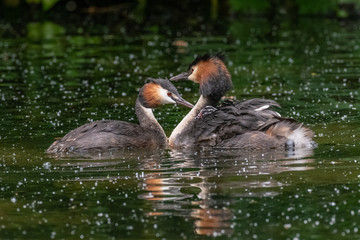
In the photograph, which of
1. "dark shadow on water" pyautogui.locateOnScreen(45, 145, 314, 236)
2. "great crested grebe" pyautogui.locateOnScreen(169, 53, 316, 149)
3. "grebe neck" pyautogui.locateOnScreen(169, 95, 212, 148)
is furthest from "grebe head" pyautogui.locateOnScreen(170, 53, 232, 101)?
"dark shadow on water" pyautogui.locateOnScreen(45, 145, 314, 236)

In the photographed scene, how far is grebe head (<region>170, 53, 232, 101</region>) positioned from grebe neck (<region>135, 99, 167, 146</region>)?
34.6 inches

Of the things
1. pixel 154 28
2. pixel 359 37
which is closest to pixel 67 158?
→ pixel 359 37

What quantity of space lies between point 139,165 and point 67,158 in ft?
3.79

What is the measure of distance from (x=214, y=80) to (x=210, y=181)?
3.44 meters

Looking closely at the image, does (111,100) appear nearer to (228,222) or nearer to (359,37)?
(228,222)

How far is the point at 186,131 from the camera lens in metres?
13.1

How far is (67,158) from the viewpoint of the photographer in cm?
1195

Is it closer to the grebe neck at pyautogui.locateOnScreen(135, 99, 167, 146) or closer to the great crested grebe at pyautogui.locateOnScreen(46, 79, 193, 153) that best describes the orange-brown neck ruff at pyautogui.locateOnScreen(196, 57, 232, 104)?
the great crested grebe at pyautogui.locateOnScreen(46, 79, 193, 153)

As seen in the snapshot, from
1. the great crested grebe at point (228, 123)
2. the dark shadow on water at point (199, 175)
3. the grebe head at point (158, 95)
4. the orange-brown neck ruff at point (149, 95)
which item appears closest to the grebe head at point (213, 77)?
the great crested grebe at point (228, 123)

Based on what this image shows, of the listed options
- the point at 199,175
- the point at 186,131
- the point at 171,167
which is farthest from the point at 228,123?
the point at 199,175

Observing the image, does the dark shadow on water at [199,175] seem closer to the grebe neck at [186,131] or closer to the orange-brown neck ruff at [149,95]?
the grebe neck at [186,131]

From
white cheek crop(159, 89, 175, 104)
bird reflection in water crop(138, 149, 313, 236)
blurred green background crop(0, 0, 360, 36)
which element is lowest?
bird reflection in water crop(138, 149, 313, 236)

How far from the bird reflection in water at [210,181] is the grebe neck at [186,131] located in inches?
13.7

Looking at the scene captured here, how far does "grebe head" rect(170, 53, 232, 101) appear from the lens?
13422mm
